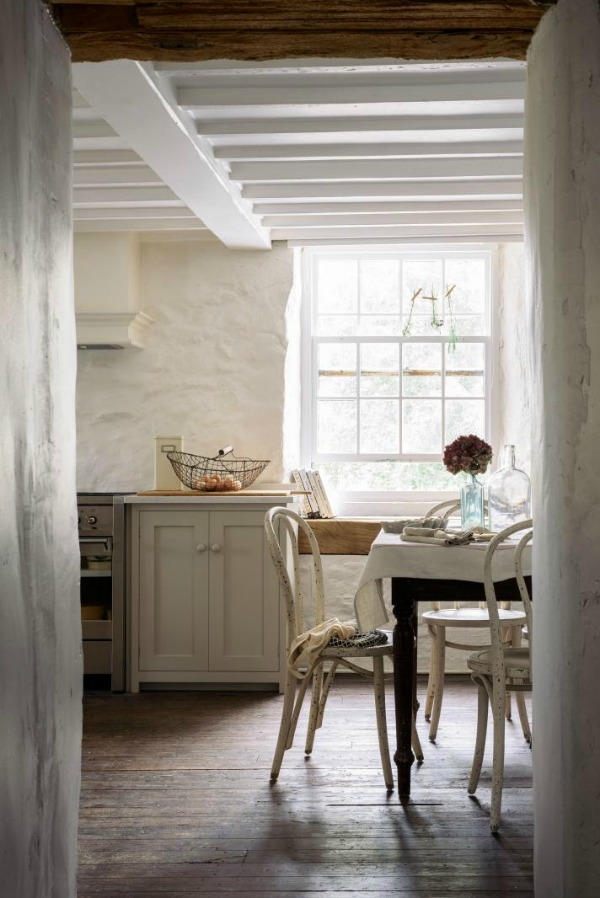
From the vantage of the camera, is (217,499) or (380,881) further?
(217,499)

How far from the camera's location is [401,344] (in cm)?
632

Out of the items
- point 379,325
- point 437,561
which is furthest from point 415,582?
point 379,325

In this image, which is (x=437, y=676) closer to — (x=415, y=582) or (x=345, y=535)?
(x=415, y=582)

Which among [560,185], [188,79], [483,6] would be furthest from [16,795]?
[188,79]

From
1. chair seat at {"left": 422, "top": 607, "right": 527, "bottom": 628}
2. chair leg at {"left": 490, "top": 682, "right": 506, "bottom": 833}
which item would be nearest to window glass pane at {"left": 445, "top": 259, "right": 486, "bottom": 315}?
chair seat at {"left": 422, "top": 607, "right": 527, "bottom": 628}

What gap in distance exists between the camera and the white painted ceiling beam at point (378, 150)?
414cm

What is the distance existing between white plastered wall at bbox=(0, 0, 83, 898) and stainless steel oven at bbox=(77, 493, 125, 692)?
286 centimetres

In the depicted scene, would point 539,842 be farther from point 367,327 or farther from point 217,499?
point 367,327

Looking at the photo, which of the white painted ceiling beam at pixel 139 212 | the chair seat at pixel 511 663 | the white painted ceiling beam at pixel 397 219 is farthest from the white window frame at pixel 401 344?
the chair seat at pixel 511 663

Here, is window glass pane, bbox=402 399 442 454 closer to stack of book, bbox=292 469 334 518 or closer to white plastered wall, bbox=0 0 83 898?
stack of book, bbox=292 469 334 518

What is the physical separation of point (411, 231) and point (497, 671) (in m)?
2.98

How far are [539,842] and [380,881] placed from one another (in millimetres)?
659

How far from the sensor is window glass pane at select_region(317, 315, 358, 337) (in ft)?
20.9

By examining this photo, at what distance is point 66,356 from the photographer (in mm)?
2492
